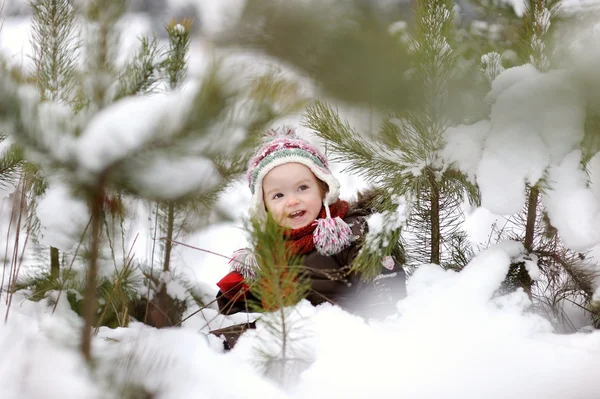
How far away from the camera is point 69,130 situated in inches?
34.4

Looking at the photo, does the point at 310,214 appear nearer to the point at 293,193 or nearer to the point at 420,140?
the point at 293,193

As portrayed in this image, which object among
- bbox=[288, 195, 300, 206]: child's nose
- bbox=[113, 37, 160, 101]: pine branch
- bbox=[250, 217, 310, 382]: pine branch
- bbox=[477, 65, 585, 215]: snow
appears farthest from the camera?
bbox=[288, 195, 300, 206]: child's nose

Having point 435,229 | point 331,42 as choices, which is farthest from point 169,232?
point 331,42

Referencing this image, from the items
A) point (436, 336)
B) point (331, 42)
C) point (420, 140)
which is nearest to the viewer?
point (331, 42)

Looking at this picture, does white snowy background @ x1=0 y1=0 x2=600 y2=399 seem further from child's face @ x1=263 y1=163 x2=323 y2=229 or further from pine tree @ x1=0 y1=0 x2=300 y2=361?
child's face @ x1=263 y1=163 x2=323 y2=229

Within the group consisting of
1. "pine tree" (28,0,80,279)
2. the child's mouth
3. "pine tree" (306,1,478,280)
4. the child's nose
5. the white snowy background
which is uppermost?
"pine tree" (28,0,80,279)

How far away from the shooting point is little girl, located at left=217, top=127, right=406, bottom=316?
1879mm

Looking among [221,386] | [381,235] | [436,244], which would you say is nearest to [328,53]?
[221,386]

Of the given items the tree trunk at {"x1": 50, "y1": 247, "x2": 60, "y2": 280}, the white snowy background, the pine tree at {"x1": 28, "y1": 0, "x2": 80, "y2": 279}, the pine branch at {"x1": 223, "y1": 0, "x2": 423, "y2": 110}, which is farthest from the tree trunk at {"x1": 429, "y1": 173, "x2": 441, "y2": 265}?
the tree trunk at {"x1": 50, "y1": 247, "x2": 60, "y2": 280}

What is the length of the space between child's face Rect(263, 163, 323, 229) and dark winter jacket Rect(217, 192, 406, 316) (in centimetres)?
15

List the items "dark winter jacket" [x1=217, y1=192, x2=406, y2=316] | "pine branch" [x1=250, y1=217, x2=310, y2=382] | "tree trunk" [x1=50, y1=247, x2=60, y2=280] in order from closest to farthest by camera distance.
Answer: "pine branch" [x1=250, y1=217, x2=310, y2=382], "dark winter jacket" [x1=217, y1=192, x2=406, y2=316], "tree trunk" [x1=50, y1=247, x2=60, y2=280]

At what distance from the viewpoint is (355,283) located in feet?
6.18

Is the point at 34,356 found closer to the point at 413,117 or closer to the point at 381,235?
the point at 381,235

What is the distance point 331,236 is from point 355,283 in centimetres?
21
